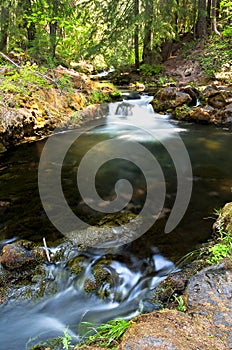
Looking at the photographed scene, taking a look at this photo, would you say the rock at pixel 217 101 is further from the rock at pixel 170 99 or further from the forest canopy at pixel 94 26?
the forest canopy at pixel 94 26

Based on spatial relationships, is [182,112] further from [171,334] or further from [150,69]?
[171,334]

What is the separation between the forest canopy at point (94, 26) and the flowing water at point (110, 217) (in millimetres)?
5008

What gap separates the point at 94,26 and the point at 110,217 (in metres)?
13.7

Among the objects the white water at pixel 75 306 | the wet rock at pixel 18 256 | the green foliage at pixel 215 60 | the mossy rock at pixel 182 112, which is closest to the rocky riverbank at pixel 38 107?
the mossy rock at pixel 182 112

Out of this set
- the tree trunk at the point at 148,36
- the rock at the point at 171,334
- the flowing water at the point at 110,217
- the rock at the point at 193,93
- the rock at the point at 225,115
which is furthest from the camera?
the tree trunk at the point at 148,36

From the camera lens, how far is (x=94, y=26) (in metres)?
14.9

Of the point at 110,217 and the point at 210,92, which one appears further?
the point at 210,92

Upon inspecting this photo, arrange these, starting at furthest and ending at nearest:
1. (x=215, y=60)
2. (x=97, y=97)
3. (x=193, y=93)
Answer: (x=215, y=60), (x=97, y=97), (x=193, y=93)

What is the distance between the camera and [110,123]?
10477 millimetres

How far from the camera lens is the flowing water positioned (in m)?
2.76

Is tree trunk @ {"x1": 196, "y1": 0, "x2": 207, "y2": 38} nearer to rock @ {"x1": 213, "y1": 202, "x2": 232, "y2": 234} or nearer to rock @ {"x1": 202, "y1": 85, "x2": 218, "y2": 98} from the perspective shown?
rock @ {"x1": 202, "y1": 85, "x2": 218, "y2": 98}

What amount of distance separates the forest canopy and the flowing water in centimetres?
501

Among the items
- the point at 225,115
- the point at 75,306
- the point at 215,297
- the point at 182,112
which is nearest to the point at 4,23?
the point at 182,112

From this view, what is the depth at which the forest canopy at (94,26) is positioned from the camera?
1123 cm
